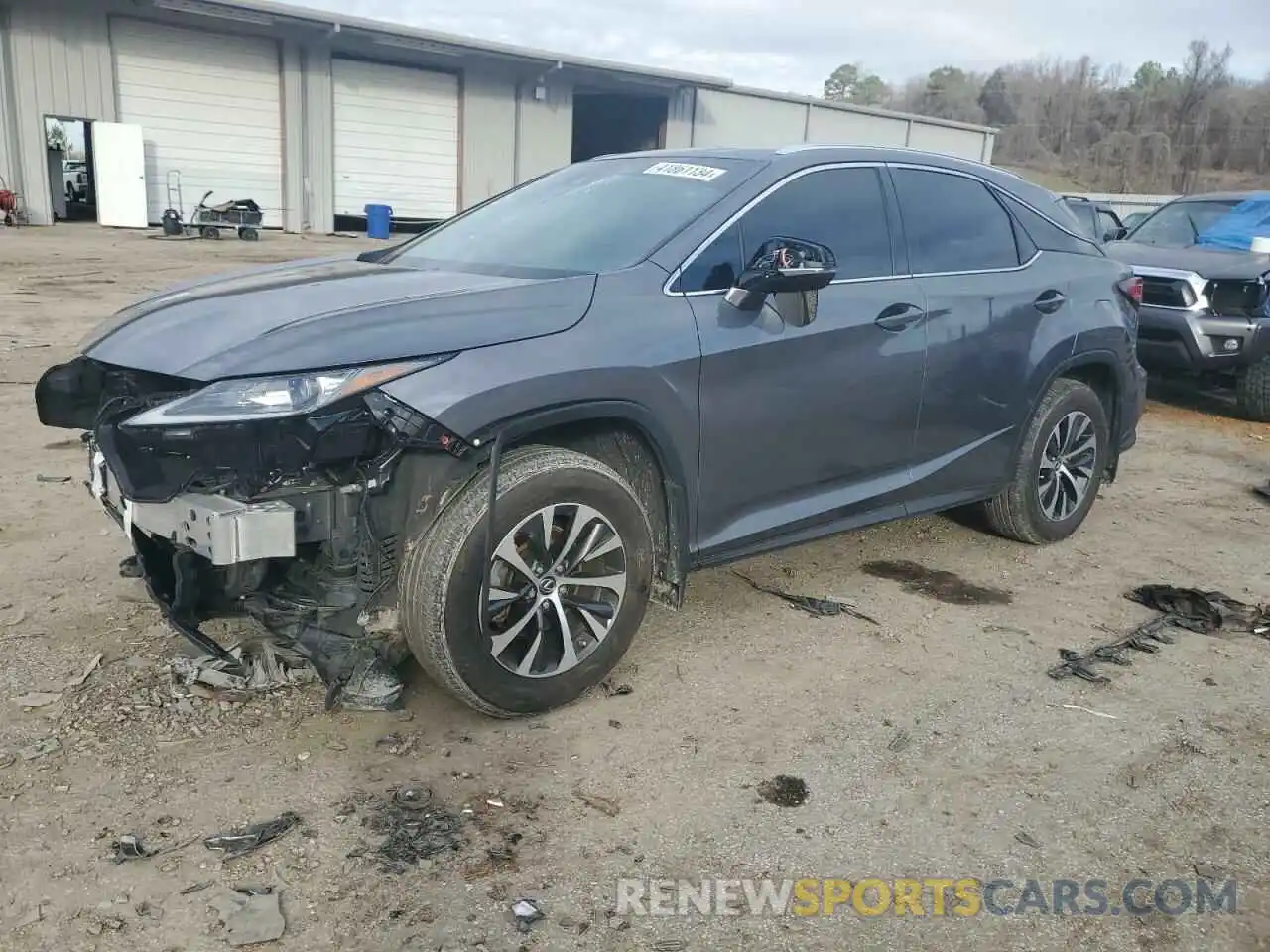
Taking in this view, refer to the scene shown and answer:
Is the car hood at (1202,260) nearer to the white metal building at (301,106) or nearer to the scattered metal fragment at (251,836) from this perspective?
the scattered metal fragment at (251,836)

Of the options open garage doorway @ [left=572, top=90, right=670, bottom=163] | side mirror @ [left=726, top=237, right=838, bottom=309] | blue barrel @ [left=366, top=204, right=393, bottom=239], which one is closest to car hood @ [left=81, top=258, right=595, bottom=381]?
side mirror @ [left=726, top=237, right=838, bottom=309]

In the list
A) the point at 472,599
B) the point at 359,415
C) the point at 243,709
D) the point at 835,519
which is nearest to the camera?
the point at 359,415

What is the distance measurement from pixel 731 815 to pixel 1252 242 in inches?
341

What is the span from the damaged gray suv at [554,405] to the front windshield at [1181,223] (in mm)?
6555

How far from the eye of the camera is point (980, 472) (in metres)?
4.83

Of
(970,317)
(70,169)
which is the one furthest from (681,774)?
(70,169)

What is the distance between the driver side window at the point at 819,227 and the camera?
372 centimetres

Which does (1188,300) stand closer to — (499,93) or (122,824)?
(122,824)

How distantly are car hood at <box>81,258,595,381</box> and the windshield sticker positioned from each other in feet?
2.77

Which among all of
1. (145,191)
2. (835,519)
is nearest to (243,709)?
(835,519)

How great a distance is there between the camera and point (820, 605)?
14.6 ft

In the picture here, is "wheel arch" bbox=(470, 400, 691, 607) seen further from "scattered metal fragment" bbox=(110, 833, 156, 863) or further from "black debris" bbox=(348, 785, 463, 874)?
"scattered metal fragment" bbox=(110, 833, 156, 863)

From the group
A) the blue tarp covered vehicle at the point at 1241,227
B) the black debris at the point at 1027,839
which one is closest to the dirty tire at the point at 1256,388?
the blue tarp covered vehicle at the point at 1241,227

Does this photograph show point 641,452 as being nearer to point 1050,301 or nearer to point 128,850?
point 128,850
